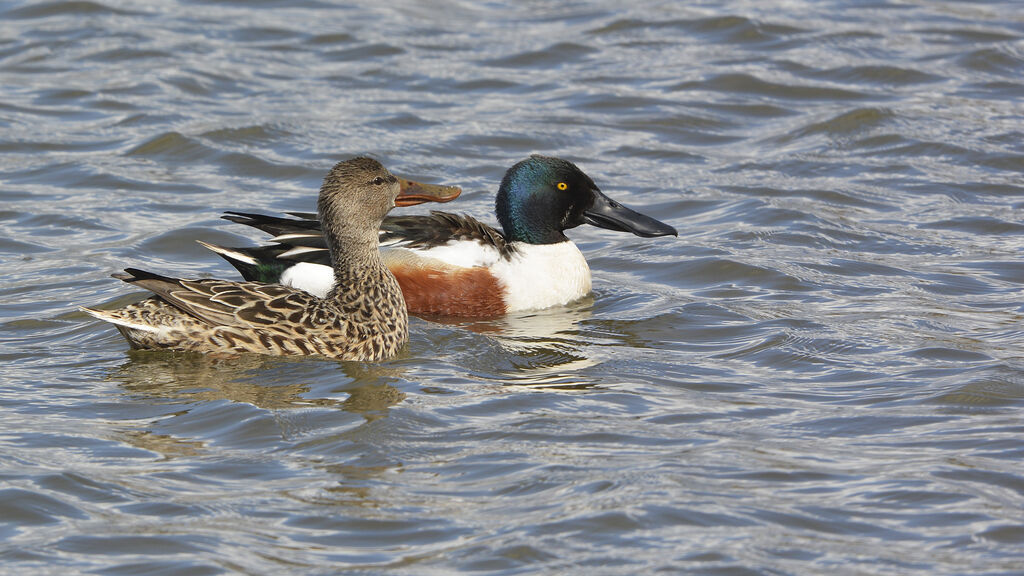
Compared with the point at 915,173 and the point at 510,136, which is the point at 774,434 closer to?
the point at 915,173

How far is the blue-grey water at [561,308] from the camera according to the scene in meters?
5.34

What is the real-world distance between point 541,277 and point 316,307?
182 centimetres

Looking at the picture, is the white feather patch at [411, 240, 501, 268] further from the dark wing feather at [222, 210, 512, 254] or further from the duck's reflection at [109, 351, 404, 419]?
the duck's reflection at [109, 351, 404, 419]

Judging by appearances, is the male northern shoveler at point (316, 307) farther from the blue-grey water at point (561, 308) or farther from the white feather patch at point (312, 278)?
the white feather patch at point (312, 278)

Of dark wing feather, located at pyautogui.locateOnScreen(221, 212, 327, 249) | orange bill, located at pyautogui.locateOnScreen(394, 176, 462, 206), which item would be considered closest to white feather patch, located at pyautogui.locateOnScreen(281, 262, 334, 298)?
dark wing feather, located at pyautogui.locateOnScreen(221, 212, 327, 249)

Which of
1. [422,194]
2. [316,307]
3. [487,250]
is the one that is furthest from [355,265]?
[487,250]

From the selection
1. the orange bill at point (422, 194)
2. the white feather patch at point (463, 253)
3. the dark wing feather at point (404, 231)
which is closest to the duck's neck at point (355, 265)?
the orange bill at point (422, 194)

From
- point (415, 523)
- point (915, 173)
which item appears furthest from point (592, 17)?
point (415, 523)

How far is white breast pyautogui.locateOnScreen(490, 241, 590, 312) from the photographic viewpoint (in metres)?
8.66

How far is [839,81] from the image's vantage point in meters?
13.6

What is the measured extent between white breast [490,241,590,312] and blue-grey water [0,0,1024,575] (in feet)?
0.40

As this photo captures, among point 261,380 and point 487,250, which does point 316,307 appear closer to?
point 261,380

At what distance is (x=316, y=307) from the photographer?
731 cm

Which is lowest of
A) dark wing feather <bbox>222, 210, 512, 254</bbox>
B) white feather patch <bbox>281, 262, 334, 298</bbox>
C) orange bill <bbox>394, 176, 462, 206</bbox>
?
white feather patch <bbox>281, 262, 334, 298</bbox>
